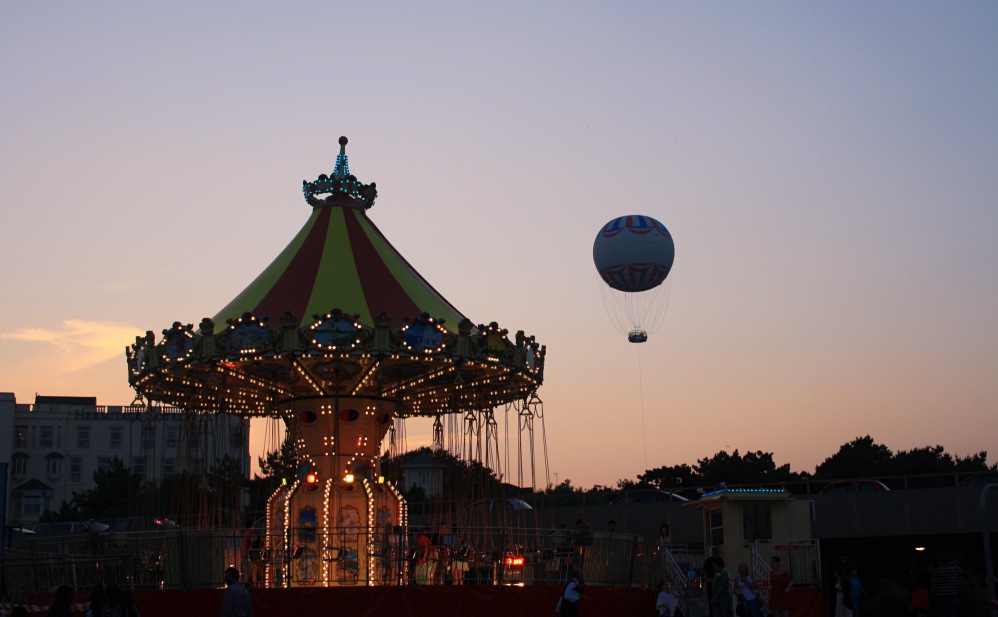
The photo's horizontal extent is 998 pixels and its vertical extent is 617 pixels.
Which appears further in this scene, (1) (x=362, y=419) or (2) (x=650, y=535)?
(2) (x=650, y=535)

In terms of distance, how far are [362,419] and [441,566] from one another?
5482mm

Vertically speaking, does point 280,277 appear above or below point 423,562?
above

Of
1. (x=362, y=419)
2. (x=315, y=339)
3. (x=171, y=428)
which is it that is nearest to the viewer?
(x=315, y=339)

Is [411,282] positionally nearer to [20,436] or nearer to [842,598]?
[842,598]

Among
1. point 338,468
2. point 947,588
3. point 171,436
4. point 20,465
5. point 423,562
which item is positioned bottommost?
point 947,588

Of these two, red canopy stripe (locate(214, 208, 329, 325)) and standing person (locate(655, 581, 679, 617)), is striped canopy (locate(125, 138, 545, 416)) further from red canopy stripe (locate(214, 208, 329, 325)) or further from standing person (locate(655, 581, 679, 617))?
standing person (locate(655, 581, 679, 617))

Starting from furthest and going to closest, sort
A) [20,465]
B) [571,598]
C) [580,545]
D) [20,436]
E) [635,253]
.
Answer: [20,436], [20,465], [635,253], [580,545], [571,598]

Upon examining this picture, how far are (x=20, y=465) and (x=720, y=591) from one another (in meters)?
63.7

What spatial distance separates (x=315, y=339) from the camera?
21.0 metres

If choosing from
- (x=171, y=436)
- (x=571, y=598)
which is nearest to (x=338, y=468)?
(x=571, y=598)

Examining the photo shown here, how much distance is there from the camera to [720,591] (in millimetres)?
17750

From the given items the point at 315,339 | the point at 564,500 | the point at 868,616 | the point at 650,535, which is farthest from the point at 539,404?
the point at 564,500

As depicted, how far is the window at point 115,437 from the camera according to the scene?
7500 centimetres

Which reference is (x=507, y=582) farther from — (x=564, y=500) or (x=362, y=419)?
(x=564, y=500)
